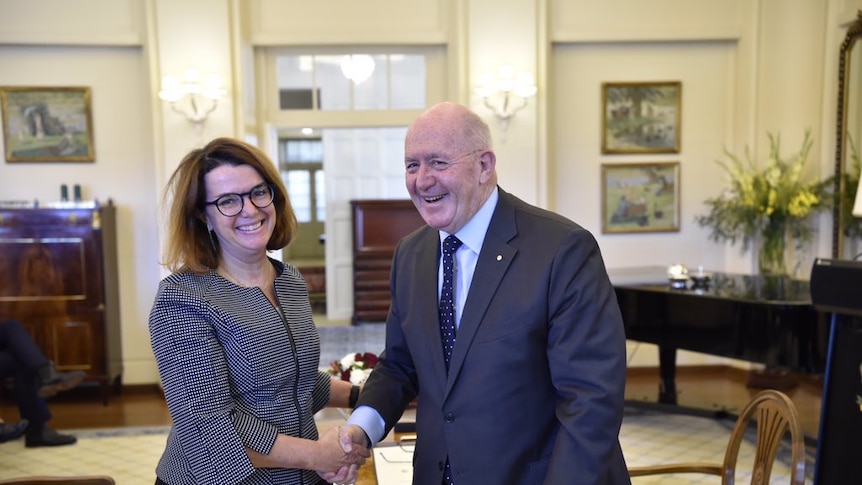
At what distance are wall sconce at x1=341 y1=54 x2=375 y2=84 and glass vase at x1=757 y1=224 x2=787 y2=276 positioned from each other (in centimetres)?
382

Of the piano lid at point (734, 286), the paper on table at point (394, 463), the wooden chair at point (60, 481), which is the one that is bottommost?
the paper on table at point (394, 463)

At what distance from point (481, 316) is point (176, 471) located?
3.11 ft

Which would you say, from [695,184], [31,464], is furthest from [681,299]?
[31,464]

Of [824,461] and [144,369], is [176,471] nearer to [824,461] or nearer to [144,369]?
[824,461]

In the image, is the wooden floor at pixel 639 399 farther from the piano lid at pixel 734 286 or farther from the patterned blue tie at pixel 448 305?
the patterned blue tie at pixel 448 305

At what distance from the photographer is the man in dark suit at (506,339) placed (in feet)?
4.95

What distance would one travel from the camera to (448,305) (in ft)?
5.60

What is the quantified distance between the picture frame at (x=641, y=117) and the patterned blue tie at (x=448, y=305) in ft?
15.9

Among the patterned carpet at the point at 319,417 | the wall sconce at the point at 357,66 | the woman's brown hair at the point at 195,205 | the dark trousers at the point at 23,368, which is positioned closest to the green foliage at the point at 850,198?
the patterned carpet at the point at 319,417

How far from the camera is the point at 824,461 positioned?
3.01m

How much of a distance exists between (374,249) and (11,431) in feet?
15.5

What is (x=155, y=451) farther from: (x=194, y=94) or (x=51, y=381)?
(x=194, y=94)

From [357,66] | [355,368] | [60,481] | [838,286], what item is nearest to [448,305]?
[355,368]

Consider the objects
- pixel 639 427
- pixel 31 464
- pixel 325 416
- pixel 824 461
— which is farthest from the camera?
pixel 639 427
